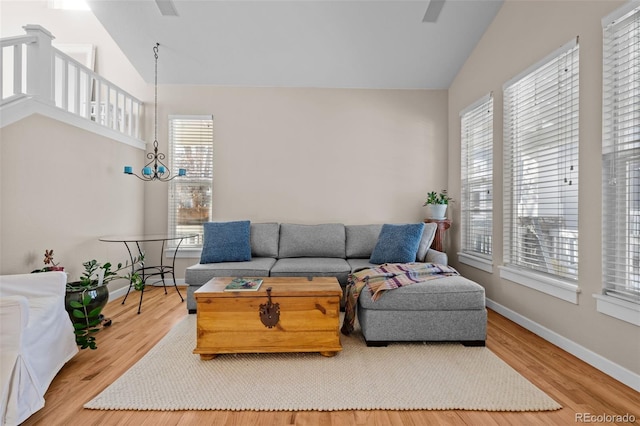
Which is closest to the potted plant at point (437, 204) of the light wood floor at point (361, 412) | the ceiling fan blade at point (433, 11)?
the light wood floor at point (361, 412)

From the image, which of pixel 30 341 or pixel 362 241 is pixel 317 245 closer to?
pixel 362 241

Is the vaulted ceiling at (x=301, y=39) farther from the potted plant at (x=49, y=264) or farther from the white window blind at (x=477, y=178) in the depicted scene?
the potted plant at (x=49, y=264)

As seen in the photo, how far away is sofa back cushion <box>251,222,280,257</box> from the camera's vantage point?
12.8ft

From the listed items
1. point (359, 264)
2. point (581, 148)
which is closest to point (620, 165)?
point (581, 148)

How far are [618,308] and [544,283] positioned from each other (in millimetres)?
649

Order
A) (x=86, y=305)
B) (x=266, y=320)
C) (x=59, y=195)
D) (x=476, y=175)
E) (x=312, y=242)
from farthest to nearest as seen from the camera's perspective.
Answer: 1. (x=312, y=242)
2. (x=476, y=175)
3. (x=59, y=195)
4. (x=86, y=305)
5. (x=266, y=320)

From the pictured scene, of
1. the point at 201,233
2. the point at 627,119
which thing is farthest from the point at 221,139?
the point at 627,119

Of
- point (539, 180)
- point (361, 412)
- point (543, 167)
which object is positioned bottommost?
point (361, 412)

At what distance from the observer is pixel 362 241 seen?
394 centimetres

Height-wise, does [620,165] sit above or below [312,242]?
above

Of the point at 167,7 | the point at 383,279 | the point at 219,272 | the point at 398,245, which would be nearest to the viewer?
the point at 383,279

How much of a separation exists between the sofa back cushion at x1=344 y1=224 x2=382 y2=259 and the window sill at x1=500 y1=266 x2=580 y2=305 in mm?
1381

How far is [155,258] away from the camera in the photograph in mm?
4512

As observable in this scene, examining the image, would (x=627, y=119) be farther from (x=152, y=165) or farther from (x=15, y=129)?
(x=152, y=165)
